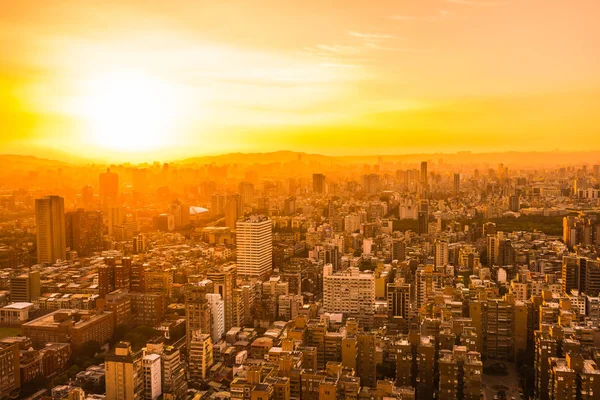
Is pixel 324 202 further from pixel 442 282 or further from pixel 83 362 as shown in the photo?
pixel 83 362

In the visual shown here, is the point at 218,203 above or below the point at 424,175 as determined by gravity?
below

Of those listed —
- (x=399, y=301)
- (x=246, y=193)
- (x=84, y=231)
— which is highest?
(x=246, y=193)

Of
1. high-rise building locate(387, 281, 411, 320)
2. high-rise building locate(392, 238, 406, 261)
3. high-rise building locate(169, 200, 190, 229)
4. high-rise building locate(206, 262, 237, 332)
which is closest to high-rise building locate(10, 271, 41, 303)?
high-rise building locate(206, 262, 237, 332)

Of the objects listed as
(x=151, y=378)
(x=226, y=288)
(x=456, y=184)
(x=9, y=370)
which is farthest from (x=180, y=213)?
(x=456, y=184)

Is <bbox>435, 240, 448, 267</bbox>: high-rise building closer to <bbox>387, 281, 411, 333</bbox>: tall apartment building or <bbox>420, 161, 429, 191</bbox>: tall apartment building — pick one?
<bbox>387, 281, 411, 333</bbox>: tall apartment building

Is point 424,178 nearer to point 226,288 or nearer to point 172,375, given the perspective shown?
point 226,288

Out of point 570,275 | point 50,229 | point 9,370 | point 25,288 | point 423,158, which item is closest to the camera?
point 9,370
